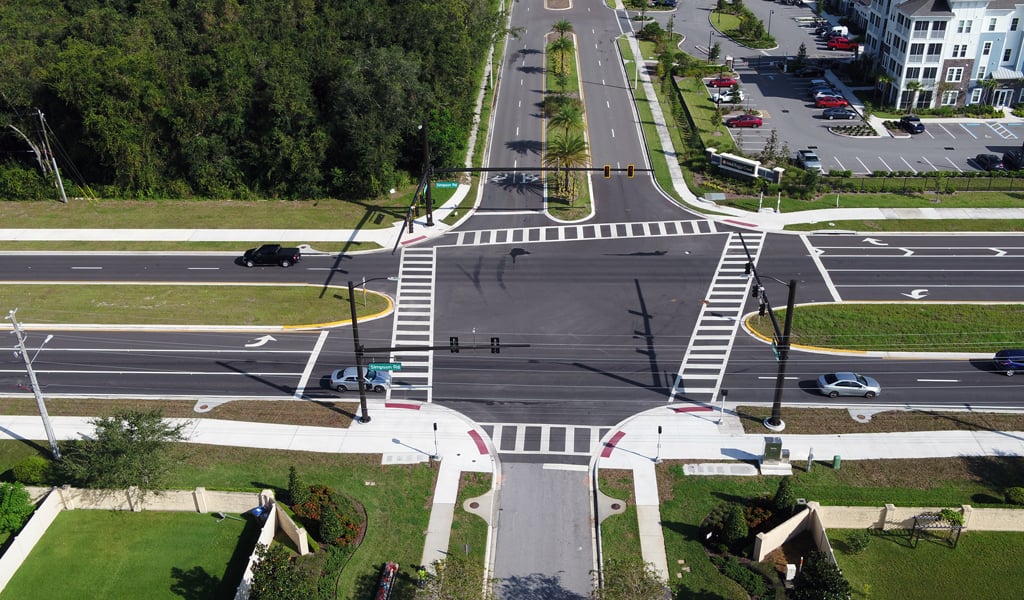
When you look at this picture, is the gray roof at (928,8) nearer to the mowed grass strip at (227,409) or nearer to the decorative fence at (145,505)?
the mowed grass strip at (227,409)

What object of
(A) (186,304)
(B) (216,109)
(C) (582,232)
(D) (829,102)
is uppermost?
(B) (216,109)

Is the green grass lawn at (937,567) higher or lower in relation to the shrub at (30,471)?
lower

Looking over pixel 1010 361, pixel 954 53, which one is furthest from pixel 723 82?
pixel 1010 361

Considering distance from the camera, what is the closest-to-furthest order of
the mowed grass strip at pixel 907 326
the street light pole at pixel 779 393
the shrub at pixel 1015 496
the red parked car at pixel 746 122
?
1. the shrub at pixel 1015 496
2. the street light pole at pixel 779 393
3. the mowed grass strip at pixel 907 326
4. the red parked car at pixel 746 122

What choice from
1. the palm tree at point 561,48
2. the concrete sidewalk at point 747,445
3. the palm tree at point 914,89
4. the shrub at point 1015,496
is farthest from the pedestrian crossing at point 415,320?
the palm tree at point 914,89

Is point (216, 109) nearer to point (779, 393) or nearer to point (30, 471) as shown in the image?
point (30, 471)

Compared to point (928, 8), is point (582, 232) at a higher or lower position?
lower

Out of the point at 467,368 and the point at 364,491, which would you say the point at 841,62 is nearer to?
the point at 467,368
